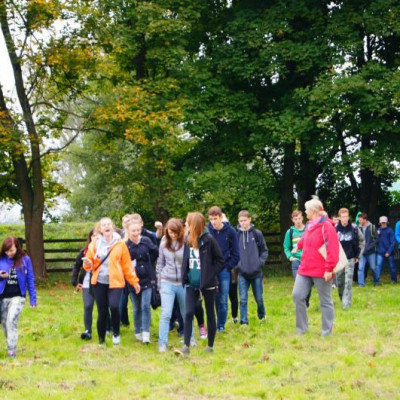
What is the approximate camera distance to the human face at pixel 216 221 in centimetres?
1162

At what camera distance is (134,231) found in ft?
37.0

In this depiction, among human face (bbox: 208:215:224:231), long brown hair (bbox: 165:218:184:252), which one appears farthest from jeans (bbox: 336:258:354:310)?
long brown hair (bbox: 165:218:184:252)

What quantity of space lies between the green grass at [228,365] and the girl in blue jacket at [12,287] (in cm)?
37

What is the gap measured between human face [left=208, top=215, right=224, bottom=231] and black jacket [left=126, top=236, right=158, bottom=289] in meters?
1.02

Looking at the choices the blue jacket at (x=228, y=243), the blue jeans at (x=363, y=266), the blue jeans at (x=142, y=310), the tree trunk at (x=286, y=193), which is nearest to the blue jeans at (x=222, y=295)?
the blue jacket at (x=228, y=243)

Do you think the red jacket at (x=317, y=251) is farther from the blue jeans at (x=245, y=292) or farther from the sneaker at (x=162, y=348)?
the sneaker at (x=162, y=348)

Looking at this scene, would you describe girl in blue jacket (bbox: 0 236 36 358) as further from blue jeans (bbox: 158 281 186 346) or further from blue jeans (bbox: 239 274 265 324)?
blue jeans (bbox: 239 274 265 324)

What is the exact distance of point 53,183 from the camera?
25.5 meters

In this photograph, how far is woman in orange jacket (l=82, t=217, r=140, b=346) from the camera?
1057cm

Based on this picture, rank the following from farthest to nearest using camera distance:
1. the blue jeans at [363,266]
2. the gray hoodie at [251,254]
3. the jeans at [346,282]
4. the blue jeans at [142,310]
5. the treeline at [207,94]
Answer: the treeline at [207,94] < the blue jeans at [363,266] < the jeans at [346,282] < the gray hoodie at [251,254] < the blue jeans at [142,310]

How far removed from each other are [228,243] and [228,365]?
9.64 ft

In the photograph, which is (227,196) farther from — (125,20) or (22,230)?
(22,230)

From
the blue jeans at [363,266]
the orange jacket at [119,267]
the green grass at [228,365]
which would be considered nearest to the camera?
the green grass at [228,365]

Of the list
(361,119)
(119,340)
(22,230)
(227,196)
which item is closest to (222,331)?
(119,340)
